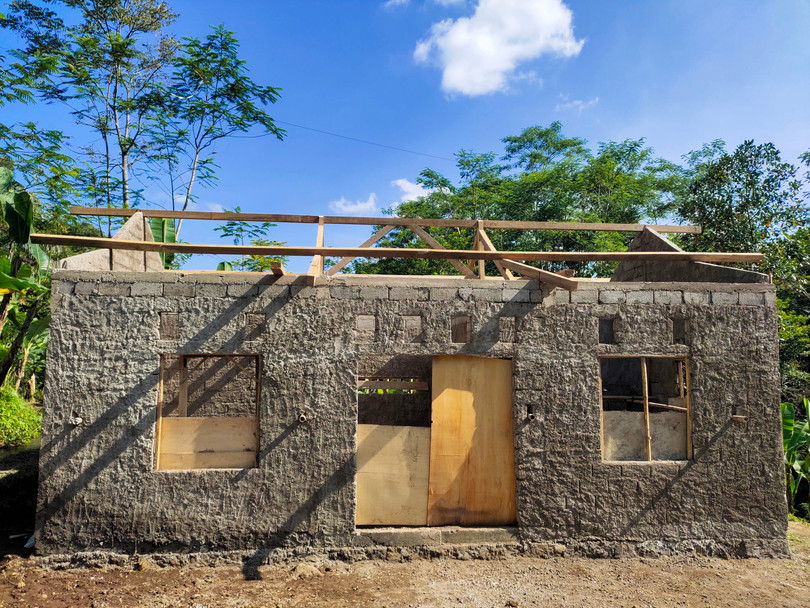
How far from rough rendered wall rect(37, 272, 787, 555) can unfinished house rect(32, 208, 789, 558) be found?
0.08 ft

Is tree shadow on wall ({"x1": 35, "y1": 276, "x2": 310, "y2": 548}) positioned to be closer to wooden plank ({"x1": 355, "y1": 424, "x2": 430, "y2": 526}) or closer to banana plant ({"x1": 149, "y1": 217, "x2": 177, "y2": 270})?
wooden plank ({"x1": 355, "y1": 424, "x2": 430, "y2": 526})

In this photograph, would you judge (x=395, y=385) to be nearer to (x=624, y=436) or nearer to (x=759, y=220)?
(x=624, y=436)

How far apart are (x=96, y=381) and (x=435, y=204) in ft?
62.9

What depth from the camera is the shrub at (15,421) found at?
1138 centimetres

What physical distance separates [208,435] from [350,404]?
5.67 ft

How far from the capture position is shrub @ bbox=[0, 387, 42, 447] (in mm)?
11375

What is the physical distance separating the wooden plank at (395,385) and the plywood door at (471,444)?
5.30 feet

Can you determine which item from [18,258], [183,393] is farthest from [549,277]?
[18,258]

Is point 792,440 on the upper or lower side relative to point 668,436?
lower

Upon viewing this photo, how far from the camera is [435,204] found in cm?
2353

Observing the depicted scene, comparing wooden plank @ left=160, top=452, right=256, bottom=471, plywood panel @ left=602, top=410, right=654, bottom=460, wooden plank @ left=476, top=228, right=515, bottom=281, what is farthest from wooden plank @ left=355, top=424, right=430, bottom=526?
wooden plank @ left=476, top=228, right=515, bottom=281

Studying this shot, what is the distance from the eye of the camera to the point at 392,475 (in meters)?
6.21

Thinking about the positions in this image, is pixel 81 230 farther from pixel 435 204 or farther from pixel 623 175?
pixel 623 175

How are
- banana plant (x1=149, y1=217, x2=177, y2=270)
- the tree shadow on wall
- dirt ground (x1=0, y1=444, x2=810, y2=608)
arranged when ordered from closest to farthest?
dirt ground (x1=0, y1=444, x2=810, y2=608) < the tree shadow on wall < banana plant (x1=149, y1=217, x2=177, y2=270)
